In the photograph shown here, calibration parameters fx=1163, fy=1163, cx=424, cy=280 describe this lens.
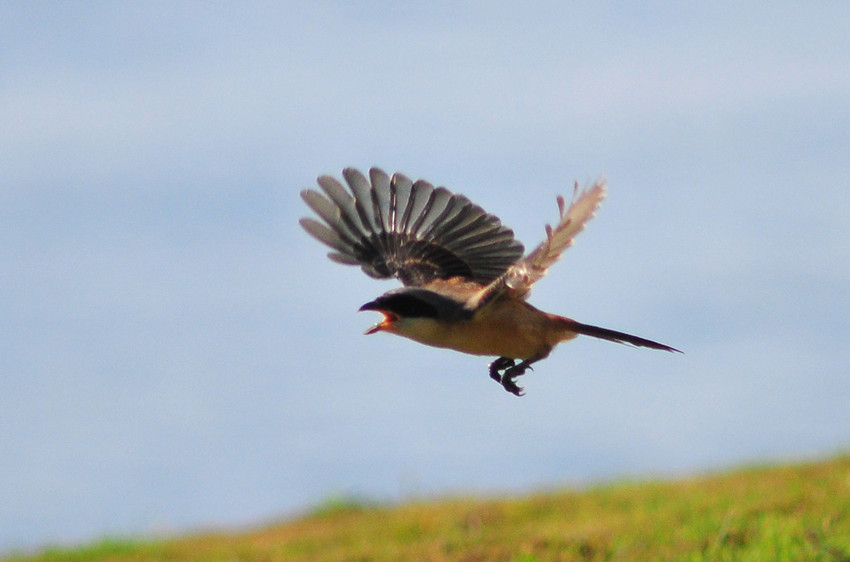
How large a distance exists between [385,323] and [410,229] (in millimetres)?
1262

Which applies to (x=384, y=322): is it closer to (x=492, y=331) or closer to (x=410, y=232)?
(x=492, y=331)

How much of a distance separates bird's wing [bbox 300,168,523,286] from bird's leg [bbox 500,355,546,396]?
0.94 m

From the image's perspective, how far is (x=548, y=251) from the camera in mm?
5016

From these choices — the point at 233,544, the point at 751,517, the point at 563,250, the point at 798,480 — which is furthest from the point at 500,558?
the point at 233,544

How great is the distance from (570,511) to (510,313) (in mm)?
3402

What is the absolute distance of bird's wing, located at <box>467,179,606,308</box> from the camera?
4.95 m

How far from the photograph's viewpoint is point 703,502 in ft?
23.8

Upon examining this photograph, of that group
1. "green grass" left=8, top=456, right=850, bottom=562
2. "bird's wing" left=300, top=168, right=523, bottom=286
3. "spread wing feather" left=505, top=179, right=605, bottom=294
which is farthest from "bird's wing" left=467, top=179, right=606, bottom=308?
"green grass" left=8, top=456, right=850, bottom=562

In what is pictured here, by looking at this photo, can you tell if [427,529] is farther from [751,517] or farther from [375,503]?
[751,517]

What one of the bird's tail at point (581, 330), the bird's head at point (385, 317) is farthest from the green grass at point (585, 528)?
the bird's head at point (385, 317)

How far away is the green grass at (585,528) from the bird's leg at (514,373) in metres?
1.30

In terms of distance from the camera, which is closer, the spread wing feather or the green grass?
the spread wing feather

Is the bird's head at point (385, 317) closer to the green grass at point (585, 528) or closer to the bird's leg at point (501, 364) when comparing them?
the bird's leg at point (501, 364)

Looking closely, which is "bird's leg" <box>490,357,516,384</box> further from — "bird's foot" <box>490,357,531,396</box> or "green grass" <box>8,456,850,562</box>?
"green grass" <box>8,456,850,562</box>
